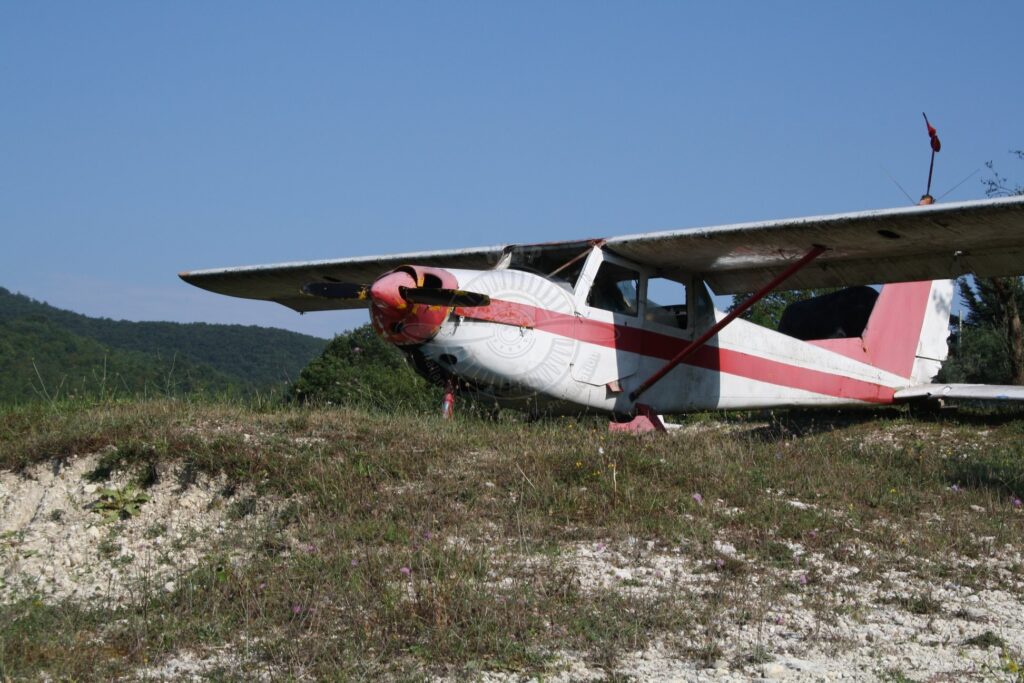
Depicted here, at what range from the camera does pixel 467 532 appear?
568 cm

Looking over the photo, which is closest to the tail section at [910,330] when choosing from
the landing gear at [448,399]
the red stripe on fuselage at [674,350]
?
the red stripe on fuselage at [674,350]

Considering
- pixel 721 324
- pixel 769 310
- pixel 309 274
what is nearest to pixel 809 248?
pixel 721 324

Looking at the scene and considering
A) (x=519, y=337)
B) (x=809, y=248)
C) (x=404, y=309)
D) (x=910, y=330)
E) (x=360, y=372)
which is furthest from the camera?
(x=360, y=372)

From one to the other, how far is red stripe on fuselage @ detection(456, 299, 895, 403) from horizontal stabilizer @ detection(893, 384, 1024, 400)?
30 centimetres

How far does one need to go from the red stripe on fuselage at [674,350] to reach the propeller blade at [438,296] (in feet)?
0.56

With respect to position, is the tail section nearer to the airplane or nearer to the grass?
the airplane

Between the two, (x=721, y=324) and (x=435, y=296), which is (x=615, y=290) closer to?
(x=721, y=324)

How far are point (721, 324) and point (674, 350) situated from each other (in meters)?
0.63

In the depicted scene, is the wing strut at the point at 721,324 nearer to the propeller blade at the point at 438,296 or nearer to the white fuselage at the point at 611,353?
the white fuselage at the point at 611,353

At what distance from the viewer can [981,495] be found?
7.33 m

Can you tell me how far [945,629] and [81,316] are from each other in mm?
105990

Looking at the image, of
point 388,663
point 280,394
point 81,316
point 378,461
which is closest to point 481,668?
point 388,663

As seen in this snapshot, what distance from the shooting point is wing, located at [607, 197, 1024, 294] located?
9430 millimetres

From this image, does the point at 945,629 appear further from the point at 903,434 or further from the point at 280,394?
the point at 903,434
